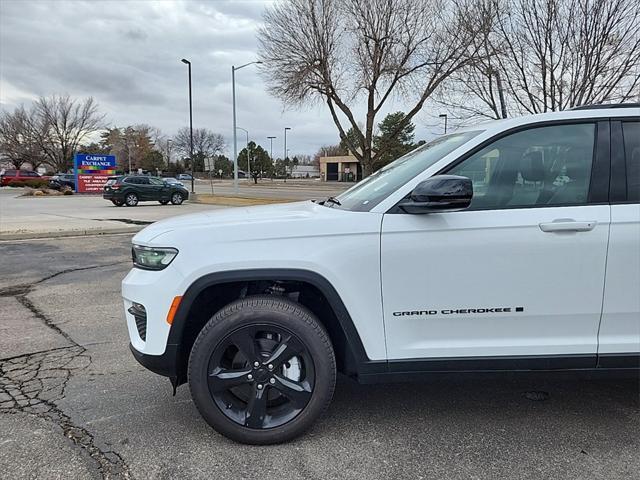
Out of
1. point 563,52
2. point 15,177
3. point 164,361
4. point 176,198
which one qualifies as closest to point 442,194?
point 164,361

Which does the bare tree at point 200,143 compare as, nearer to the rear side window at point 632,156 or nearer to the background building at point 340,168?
the background building at point 340,168

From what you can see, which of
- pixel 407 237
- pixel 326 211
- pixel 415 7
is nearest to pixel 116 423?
pixel 326 211

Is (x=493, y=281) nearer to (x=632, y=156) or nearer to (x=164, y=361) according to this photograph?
(x=632, y=156)

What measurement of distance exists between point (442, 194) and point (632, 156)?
1.17 meters

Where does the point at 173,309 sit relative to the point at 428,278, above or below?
below

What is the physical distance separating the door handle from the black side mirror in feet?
1.40

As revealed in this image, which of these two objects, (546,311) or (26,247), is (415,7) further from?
(546,311)

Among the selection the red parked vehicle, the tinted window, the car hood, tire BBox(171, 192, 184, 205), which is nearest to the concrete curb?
the car hood

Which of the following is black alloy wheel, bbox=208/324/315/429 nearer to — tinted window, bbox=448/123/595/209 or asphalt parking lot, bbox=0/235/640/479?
asphalt parking lot, bbox=0/235/640/479

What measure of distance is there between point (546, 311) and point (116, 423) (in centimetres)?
264

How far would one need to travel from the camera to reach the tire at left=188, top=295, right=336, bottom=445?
8.80 feet

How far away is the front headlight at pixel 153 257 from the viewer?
273 centimetres

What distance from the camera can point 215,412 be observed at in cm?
275

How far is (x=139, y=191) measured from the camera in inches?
1015
